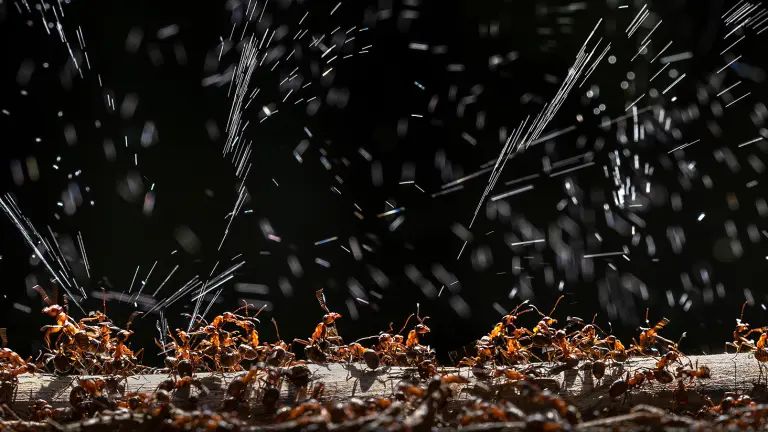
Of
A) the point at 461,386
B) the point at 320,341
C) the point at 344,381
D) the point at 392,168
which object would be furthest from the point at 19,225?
the point at 461,386

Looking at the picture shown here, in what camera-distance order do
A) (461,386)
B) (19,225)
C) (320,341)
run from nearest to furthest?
1. (461,386)
2. (320,341)
3. (19,225)

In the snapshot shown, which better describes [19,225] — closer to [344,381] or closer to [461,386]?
[344,381]

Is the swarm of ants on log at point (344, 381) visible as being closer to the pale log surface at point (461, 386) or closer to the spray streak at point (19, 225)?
the pale log surface at point (461, 386)

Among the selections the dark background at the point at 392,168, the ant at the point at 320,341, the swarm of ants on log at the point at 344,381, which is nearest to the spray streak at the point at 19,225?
the dark background at the point at 392,168

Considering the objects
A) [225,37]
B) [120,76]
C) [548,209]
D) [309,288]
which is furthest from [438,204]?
[120,76]

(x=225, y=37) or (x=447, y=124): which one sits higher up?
(x=225, y=37)

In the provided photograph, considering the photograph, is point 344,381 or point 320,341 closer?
point 344,381

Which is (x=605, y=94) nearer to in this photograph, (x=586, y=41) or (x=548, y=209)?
(x=586, y=41)
